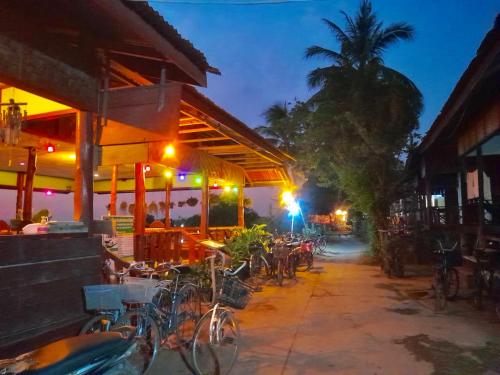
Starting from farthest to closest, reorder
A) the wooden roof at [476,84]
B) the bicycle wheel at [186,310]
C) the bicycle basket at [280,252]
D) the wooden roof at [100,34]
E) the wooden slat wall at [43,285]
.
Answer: the bicycle basket at [280,252] → the bicycle wheel at [186,310] → the wooden roof at [476,84] → the wooden roof at [100,34] → the wooden slat wall at [43,285]

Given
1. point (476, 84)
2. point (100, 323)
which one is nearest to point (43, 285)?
point (100, 323)

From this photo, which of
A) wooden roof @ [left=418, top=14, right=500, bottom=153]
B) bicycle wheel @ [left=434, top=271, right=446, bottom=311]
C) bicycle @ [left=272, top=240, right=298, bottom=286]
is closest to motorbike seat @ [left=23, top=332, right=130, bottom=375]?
wooden roof @ [left=418, top=14, right=500, bottom=153]

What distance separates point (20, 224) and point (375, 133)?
36.7 ft

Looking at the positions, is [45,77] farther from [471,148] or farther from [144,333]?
[471,148]

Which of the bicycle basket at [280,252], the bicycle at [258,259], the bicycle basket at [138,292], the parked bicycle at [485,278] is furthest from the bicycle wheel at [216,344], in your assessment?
the bicycle basket at [280,252]

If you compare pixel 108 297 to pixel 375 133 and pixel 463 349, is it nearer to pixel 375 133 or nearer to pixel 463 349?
pixel 463 349

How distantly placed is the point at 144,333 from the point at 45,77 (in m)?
2.99

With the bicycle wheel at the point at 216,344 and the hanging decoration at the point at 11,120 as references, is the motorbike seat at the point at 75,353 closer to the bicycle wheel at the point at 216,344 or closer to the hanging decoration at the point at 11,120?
the bicycle wheel at the point at 216,344

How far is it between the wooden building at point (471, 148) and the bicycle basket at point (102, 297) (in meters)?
5.37

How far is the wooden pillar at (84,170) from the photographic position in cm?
488

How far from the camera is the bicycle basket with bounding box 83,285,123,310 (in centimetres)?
423

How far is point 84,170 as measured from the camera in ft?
16.1

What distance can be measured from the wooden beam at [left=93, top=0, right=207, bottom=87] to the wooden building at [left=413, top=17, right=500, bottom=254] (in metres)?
3.76

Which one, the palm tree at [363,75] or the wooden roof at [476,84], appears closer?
the wooden roof at [476,84]
